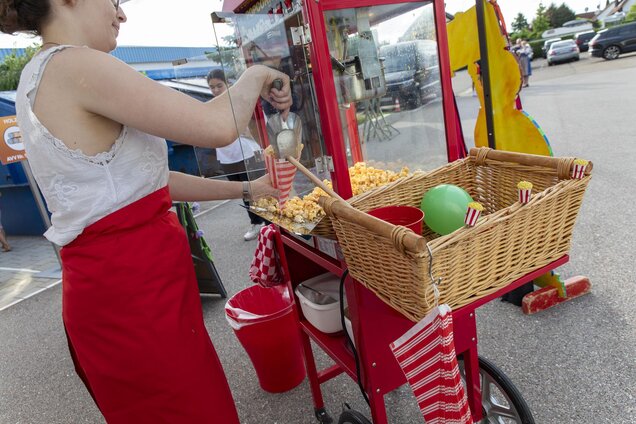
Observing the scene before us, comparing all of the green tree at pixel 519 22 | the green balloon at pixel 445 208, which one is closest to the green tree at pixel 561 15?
the green tree at pixel 519 22

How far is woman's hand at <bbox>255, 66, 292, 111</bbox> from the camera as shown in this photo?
3.88ft

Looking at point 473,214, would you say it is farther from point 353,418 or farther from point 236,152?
point 236,152

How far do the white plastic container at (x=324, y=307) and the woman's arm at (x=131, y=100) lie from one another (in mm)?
870

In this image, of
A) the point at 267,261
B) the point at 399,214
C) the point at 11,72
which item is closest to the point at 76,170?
the point at 399,214

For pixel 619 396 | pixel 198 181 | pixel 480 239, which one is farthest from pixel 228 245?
pixel 480 239

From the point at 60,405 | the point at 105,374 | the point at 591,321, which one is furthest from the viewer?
the point at 60,405

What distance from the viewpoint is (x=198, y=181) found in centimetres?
144

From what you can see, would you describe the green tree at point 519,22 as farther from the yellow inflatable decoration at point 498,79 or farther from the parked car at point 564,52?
the yellow inflatable decoration at point 498,79

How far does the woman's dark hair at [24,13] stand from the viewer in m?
0.97

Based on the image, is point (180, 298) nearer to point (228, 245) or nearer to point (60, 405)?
point (60, 405)

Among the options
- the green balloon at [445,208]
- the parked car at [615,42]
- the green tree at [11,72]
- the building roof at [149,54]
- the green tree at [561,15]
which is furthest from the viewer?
the green tree at [561,15]

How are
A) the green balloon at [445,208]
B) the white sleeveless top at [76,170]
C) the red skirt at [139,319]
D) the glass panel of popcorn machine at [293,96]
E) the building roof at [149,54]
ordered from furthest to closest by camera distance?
the building roof at [149,54] < the glass panel of popcorn machine at [293,96] < the green balloon at [445,208] < the red skirt at [139,319] < the white sleeveless top at [76,170]

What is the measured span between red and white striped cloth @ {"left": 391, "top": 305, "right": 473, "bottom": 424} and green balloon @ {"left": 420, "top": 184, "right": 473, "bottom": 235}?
39 centimetres

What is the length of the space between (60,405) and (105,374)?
180 centimetres
